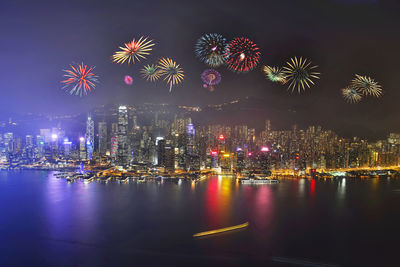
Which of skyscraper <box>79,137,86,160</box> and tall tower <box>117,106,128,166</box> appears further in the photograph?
skyscraper <box>79,137,86,160</box>

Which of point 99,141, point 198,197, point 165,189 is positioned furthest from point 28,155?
point 198,197

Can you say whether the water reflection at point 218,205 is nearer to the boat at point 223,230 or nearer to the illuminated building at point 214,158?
the boat at point 223,230

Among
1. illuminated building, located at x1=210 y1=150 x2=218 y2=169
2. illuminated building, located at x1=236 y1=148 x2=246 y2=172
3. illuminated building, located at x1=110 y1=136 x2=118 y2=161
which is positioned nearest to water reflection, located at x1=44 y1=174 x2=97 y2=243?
illuminated building, located at x1=110 y1=136 x2=118 y2=161

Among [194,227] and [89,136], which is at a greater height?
[89,136]

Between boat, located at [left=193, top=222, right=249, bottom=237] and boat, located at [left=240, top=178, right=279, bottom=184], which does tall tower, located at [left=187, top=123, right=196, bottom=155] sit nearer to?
boat, located at [left=240, top=178, right=279, bottom=184]

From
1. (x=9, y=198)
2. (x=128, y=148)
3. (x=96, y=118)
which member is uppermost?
(x=96, y=118)

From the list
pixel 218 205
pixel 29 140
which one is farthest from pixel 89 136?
pixel 218 205

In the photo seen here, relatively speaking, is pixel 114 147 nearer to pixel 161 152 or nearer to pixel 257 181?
pixel 161 152

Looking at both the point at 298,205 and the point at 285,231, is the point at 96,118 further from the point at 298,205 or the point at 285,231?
the point at 285,231
